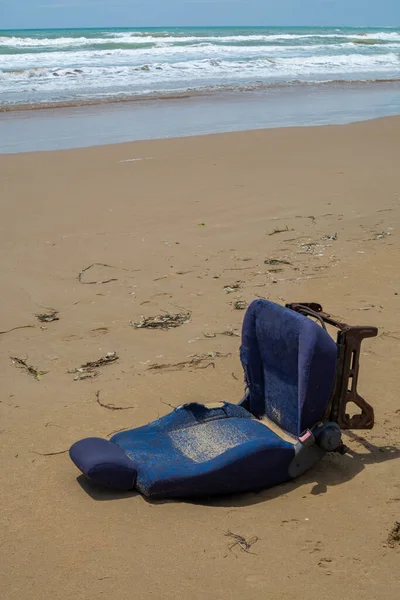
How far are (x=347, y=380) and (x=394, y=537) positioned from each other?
775mm

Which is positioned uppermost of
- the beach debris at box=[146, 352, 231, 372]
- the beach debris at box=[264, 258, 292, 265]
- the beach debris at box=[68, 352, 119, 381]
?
the beach debris at box=[264, 258, 292, 265]

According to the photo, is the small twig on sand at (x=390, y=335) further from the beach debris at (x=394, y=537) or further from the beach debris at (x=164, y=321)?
the beach debris at (x=394, y=537)

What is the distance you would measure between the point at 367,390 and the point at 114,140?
8875 millimetres

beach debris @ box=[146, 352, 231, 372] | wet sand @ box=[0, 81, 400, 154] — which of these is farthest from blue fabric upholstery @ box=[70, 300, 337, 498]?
wet sand @ box=[0, 81, 400, 154]

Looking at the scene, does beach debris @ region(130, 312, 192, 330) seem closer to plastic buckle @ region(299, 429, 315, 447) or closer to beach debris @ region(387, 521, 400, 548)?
plastic buckle @ region(299, 429, 315, 447)

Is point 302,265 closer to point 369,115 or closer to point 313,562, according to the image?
point 313,562

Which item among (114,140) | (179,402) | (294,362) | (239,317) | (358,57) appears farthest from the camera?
(358,57)

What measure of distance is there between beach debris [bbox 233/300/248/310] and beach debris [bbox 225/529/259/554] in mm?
2536

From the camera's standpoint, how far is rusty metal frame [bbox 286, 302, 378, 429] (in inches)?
132

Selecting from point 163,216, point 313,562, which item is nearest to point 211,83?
point 163,216

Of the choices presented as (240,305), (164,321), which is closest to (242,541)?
(164,321)

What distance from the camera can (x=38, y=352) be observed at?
481cm

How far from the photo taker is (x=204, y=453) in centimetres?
348

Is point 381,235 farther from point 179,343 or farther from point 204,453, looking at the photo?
point 204,453
